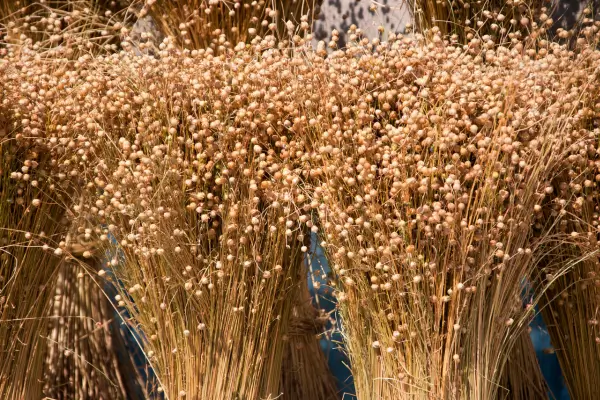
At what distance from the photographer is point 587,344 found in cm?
139

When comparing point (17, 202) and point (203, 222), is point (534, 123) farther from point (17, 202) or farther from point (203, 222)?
point (17, 202)

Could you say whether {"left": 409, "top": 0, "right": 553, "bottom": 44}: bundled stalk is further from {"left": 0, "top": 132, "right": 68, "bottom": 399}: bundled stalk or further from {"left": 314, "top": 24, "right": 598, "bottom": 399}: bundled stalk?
{"left": 0, "top": 132, "right": 68, "bottom": 399}: bundled stalk

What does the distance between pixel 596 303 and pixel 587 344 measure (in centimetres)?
8

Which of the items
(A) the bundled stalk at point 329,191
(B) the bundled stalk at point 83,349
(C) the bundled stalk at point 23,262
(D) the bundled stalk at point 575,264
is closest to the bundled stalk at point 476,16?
(A) the bundled stalk at point 329,191

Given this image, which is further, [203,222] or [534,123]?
[203,222]

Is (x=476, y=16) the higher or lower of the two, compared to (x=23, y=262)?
higher

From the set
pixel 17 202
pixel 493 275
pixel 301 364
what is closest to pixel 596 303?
pixel 493 275

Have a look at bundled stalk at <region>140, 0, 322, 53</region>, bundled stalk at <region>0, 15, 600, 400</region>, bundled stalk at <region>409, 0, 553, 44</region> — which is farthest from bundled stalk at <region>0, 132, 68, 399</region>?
bundled stalk at <region>409, 0, 553, 44</region>

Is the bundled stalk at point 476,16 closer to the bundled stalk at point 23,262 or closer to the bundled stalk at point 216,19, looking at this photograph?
the bundled stalk at point 216,19

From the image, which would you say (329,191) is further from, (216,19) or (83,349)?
(83,349)

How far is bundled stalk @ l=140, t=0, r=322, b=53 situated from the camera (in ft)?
5.39

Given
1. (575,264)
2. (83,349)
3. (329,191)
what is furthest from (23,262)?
(575,264)

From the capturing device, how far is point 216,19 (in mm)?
1656

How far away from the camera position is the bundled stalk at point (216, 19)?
1.64 metres
